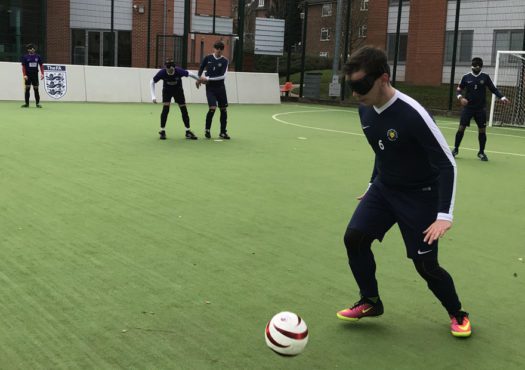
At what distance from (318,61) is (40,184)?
39.8 meters

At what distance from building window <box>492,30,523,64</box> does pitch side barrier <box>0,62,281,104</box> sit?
10177mm

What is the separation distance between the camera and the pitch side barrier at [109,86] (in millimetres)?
22516

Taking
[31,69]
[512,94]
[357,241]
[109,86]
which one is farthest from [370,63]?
[109,86]

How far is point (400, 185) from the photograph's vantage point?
4059 millimetres

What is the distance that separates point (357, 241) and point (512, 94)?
760 inches

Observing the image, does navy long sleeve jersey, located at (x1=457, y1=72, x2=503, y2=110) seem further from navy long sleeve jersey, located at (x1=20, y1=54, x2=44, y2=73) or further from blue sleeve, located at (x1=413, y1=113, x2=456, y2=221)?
→ navy long sleeve jersey, located at (x1=20, y1=54, x2=44, y2=73)

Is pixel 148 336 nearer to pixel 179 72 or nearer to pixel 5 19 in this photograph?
pixel 179 72

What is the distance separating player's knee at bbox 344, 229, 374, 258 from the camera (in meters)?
4.19

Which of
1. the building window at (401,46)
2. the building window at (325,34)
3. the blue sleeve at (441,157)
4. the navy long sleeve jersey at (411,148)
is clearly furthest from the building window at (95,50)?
the blue sleeve at (441,157)

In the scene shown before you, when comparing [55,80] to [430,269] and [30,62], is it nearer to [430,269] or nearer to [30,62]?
[30,62]

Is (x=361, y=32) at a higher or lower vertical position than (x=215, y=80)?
higher

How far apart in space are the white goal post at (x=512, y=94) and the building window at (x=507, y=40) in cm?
734

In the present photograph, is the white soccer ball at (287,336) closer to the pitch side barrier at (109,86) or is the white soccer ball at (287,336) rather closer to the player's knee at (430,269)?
the player's knee at (430,269)

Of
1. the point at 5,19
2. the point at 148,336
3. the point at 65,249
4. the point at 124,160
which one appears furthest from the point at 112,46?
the point at 148,336
